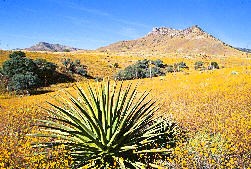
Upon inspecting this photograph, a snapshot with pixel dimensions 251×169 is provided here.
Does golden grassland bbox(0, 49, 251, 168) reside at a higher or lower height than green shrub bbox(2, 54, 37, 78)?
lower

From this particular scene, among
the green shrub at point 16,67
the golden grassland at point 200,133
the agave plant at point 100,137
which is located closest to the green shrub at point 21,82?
the green shrub at point 16,67

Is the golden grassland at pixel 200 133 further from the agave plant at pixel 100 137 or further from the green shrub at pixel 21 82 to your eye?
the green shrub at pixel 21 82

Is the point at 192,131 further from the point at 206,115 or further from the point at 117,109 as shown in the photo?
the point at 117,109

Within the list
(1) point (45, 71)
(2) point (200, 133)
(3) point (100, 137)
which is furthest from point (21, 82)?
(3) point (100, 137)

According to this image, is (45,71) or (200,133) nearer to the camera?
(200,133)

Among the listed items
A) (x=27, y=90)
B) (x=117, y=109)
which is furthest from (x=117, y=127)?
(x=27, y=90)

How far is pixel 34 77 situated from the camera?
34844mm

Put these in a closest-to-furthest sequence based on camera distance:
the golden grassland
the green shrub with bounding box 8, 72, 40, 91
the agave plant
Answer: the agave plant, the golden grassland, the green shrub with bounding box 8, 72, 40, 91

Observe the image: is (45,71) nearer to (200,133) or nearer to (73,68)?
(73,68)

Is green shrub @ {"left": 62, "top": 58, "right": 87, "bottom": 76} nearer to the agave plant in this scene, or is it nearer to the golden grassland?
the golden grassland

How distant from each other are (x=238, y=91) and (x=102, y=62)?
48969 millimetres

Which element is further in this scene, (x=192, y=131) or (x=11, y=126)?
(x=11, y=126)

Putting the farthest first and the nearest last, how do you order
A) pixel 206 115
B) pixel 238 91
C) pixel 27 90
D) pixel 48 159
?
pixel 27 90 < pixel 238 91 < pixel 206 115 < pixel 48 159

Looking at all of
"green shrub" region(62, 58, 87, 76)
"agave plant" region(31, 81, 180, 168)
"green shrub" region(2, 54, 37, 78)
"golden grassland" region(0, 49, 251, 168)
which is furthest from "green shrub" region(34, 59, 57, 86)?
"agave plant" region(31, 81, 180, 168)
